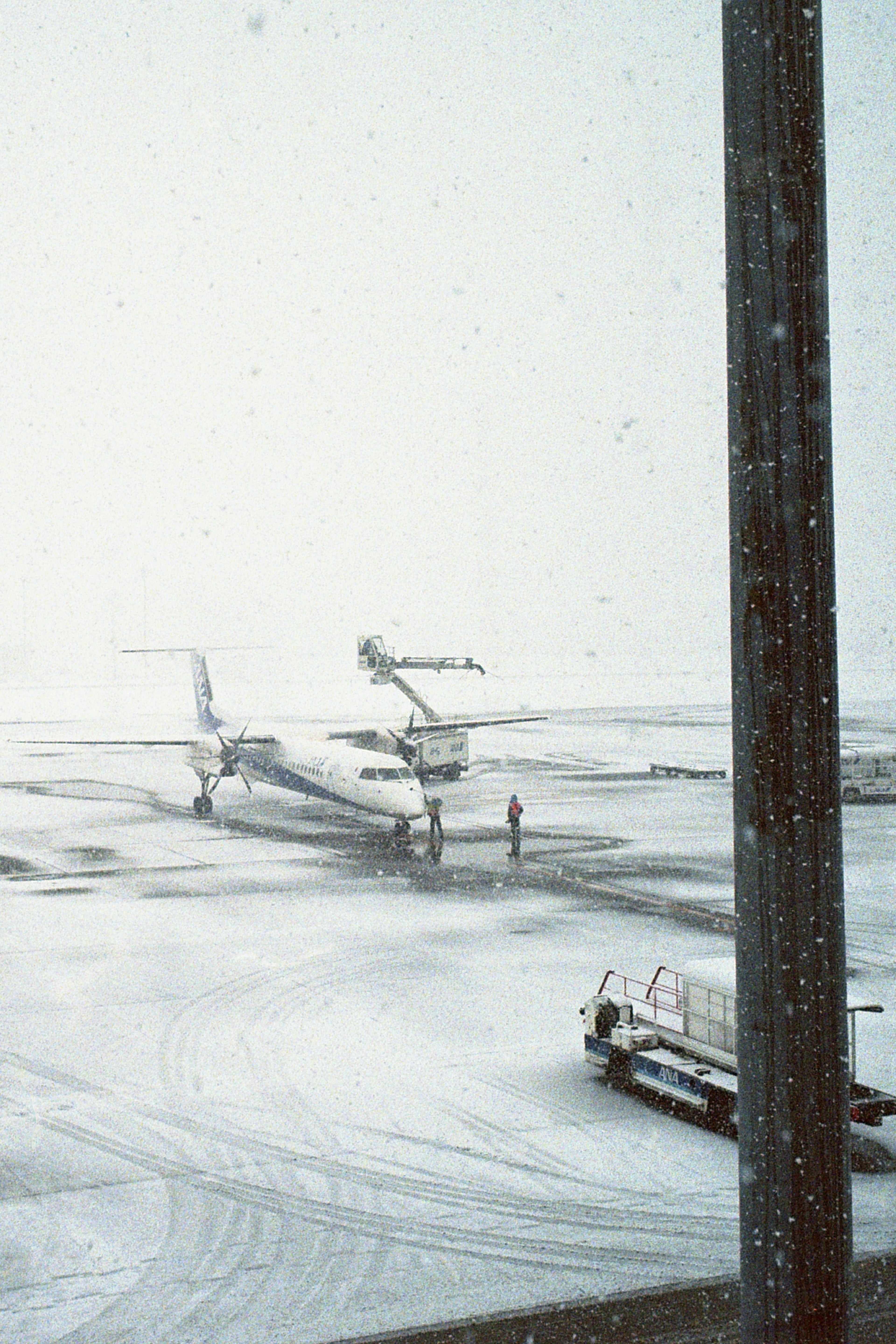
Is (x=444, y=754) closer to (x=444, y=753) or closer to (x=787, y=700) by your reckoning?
(x=444, y=753)

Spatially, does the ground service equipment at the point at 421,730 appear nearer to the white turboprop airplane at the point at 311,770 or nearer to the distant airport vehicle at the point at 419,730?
the distant airport vehicle at the point at 419,730

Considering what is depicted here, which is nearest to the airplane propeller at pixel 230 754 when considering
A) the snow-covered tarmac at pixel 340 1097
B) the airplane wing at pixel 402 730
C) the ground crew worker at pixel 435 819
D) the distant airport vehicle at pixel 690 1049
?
the airplane wing at pixel 402 730

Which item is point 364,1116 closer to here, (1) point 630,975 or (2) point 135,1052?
(2) point 135,1052

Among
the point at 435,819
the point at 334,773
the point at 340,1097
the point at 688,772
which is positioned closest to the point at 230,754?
the point at 334,773

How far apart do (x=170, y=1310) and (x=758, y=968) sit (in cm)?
944

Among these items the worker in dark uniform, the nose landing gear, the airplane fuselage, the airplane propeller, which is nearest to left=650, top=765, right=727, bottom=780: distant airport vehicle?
the airplane fuselage

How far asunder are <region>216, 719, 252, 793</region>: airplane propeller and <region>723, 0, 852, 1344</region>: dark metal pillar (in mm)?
40852

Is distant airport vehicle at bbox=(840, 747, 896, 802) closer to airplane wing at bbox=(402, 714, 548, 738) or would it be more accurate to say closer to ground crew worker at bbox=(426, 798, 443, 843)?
airplane wing at bbox=(402, 714, 548, 738)

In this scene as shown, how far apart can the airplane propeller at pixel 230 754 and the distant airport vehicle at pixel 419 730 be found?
4341mm

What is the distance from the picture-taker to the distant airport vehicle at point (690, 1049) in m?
14.9

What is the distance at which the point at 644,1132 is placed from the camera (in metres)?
15.1

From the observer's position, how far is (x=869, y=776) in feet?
154

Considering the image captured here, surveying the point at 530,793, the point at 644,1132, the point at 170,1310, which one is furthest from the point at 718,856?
the point at 170,1310

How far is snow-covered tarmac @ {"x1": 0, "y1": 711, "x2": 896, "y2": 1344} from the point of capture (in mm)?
11305
